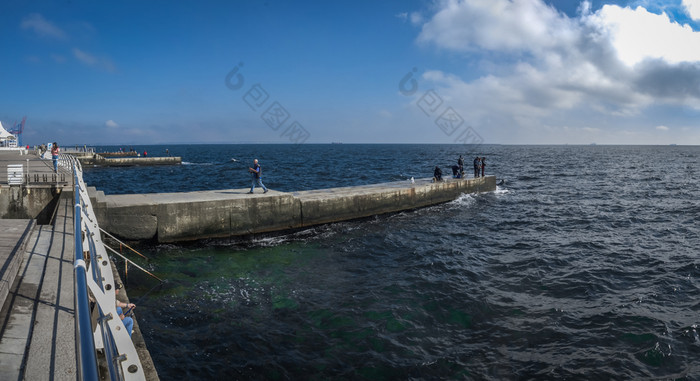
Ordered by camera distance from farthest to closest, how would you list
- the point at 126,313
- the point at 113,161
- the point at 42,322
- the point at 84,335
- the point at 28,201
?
1. the point at 113,161
2. the point at 28,201
3. the point at 126,313
4. the point at 42,322
5. the point at 84,335

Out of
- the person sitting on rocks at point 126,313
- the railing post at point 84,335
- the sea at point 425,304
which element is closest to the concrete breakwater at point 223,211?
the sea at point 425,304

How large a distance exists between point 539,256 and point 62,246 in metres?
14.5

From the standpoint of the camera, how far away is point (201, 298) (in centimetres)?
1028

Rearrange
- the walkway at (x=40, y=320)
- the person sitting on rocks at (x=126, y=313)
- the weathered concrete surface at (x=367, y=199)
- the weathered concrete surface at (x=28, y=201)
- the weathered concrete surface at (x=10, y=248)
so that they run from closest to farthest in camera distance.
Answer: the walkway at (x=40, y=320), the person sitting on rocks at (x=126, y=313), the weathered concrete surface at (x=10, y=248), the weathered concrete surface at (x=28, y=201), the weathered concrete surface at (x=367, y=199)

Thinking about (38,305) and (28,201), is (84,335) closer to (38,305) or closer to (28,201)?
(38,305)

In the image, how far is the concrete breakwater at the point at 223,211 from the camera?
14750mm

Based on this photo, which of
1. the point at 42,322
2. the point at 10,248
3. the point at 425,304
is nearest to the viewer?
the point at 42,322

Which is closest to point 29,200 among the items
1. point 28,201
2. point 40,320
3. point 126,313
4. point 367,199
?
point 28,201

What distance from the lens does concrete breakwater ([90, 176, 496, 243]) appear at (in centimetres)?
1475

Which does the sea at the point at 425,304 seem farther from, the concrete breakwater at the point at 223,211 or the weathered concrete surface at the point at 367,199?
the weathered concrete surface at the point at 367,199

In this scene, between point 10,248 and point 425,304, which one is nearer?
point 10,248

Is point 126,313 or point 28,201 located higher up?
point 28,201

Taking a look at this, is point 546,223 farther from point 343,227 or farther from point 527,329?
point 527,329

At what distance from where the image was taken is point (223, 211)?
53.3 feet
